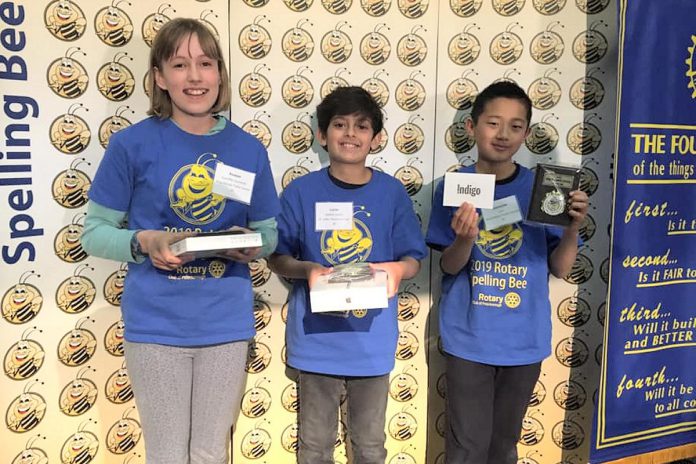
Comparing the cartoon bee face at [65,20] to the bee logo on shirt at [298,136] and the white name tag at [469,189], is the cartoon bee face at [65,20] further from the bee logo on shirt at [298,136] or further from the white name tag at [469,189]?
the white name tag at [469,189]

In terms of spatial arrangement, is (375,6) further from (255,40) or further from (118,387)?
(118,387)

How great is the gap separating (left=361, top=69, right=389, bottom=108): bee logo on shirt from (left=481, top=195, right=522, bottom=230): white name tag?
520mm

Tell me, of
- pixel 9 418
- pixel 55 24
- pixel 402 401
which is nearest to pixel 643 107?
pixel 402 401

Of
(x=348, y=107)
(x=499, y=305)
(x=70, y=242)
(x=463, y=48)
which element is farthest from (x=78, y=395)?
(x=463, y=48)

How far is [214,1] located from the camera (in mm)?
1613

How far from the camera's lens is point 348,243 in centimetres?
156

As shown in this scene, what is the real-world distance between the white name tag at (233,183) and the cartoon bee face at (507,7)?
110 cm

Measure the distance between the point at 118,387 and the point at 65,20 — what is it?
42.1 inches

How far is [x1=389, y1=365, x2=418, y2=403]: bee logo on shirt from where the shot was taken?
1.93m

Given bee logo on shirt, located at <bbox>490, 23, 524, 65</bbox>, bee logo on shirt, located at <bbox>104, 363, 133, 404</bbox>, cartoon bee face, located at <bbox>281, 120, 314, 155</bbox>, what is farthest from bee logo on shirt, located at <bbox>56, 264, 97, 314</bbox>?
bee logo on shirt, located at <bbox>490, 23, 524, 65</bbox>

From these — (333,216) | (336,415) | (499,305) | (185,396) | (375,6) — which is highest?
(375,6)

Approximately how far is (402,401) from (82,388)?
1043 mm

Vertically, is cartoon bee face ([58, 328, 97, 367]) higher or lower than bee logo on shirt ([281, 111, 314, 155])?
lower

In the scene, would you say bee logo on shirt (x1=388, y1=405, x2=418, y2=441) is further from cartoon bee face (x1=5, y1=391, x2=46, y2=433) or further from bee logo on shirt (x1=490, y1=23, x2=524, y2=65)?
bee logo on shirt (x1=490, y1=23, x2=524, y2=65)
